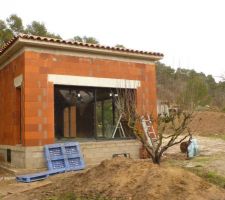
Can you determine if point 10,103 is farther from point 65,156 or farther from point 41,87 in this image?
point 65,156

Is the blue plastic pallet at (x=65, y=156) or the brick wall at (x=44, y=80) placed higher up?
the brick wall at (x=44, y=80)

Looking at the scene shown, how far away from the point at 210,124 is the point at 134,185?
2390 cm

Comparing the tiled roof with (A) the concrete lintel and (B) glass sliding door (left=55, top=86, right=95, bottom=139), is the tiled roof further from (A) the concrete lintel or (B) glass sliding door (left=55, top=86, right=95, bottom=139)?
(B) glass sliding door (left=55, top=86, right=95, bottom=139)

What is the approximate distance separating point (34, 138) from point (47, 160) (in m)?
0.90

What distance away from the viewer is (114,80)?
1405 centimetres

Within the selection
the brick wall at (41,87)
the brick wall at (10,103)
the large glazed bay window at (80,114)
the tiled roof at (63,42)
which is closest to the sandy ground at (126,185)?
the brick wall at (41,87)

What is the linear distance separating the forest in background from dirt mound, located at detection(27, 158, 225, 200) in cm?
271

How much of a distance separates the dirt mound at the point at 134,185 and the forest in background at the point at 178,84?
2.71m

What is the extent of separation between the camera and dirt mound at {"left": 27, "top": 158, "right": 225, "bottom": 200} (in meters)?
6.93

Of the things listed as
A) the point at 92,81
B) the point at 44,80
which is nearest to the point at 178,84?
the point at 92,81

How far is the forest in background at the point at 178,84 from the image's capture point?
1129 cm

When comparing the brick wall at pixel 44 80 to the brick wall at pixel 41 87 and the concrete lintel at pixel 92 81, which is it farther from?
the concrete lintel at pixel 92 81

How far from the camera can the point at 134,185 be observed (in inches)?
288

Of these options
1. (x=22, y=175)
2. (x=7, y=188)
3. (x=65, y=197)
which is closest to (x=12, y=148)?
(x=22, y=175)
